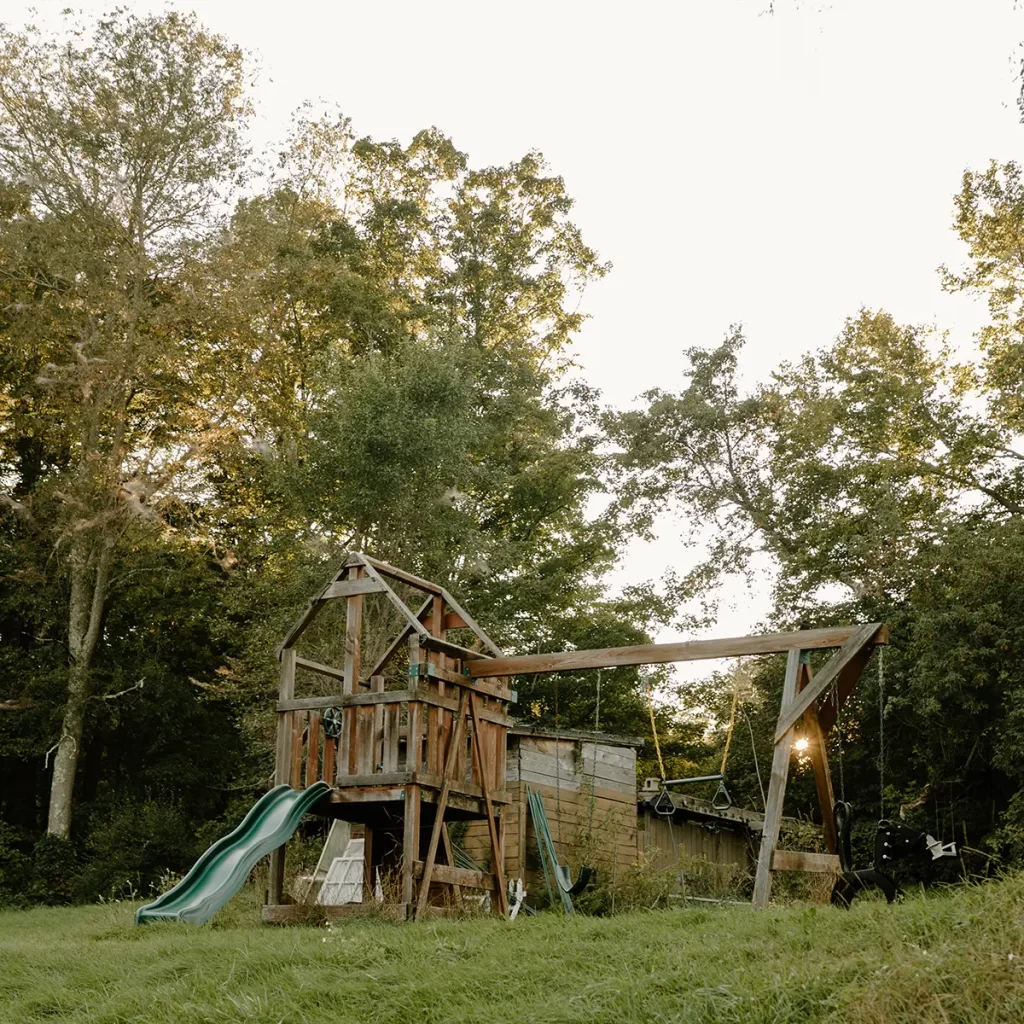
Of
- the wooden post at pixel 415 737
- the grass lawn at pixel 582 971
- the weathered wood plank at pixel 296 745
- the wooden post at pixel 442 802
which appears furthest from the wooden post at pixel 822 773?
the weathered wood plank at pixel 296 745

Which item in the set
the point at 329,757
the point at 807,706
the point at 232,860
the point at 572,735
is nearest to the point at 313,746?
the point at 329,757

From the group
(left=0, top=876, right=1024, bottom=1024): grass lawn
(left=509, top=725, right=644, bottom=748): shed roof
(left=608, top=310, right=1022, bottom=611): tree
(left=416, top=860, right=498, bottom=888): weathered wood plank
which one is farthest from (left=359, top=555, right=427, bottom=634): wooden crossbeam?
(left=608, top=310, right=1022, bottom=611): tree

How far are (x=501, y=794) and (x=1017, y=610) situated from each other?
10129 millimetres

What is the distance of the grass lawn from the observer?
4.90 meters

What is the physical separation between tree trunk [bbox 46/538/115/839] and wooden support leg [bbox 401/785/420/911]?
13.4 metres

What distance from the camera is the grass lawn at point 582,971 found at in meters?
4.90

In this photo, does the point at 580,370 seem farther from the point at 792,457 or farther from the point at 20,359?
the point at 20,359

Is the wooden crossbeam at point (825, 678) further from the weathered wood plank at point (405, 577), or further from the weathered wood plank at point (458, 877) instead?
the weathered wood plank at point (405, 577)

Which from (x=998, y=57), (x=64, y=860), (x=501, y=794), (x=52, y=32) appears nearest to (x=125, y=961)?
(x=501, y=794)

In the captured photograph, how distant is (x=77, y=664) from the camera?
2211 cm

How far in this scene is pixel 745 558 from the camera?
24047 millimetres

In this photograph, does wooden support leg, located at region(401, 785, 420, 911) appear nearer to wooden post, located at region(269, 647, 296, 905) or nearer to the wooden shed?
wooden post, located at region(269, 647, 296, 905)

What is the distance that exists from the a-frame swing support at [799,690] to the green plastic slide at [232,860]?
110 inches

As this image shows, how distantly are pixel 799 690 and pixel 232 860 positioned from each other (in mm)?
4950
